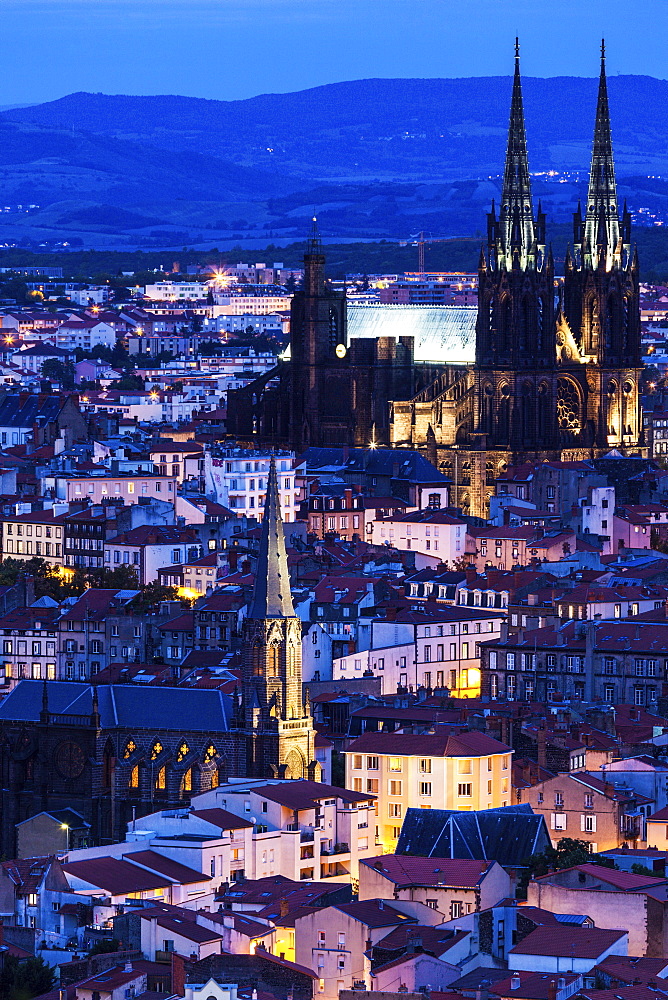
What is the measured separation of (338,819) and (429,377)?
89222mm

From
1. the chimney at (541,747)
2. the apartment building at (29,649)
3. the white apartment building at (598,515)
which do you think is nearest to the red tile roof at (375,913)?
the chimney at (541,747)

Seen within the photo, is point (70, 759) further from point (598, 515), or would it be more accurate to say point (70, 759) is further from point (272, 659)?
point (598, 515)

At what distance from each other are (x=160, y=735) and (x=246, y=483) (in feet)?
189

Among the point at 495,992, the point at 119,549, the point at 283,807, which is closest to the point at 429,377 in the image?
the point at 119,549

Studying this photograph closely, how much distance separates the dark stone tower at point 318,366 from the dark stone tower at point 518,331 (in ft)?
30.7

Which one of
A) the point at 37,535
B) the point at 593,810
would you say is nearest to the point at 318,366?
the point at 37,535

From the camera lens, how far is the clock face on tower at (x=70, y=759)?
295 ft

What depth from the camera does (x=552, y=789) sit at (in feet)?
268

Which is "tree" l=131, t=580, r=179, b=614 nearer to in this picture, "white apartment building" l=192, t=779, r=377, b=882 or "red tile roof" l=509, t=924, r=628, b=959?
"white apartment building" l=192, t=779, r=377, b=882

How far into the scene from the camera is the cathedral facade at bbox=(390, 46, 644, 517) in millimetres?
162125

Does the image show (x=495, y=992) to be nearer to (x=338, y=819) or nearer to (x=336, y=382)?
(x=338, y=819)

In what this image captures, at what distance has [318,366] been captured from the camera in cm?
17238

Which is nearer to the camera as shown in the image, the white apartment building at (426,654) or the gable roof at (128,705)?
the gable roof at (128,705)

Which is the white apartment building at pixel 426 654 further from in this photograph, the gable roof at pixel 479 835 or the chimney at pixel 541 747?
the gable roof at pixel 479 835
